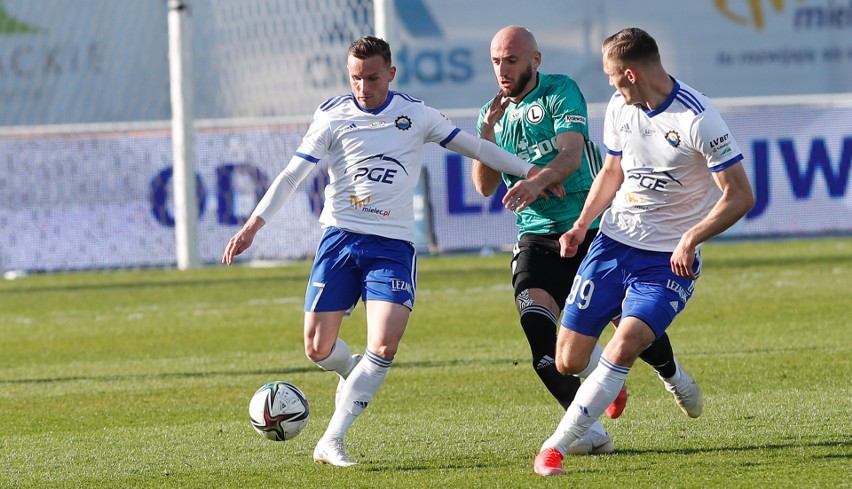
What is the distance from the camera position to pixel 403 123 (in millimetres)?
6551

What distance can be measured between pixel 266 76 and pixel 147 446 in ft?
48.7

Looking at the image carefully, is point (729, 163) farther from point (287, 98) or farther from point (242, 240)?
point (287, 98)

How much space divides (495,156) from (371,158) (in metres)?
0.61

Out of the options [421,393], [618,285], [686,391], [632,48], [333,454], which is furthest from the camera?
[421,393]

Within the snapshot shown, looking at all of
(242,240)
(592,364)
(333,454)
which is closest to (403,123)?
(242,240)

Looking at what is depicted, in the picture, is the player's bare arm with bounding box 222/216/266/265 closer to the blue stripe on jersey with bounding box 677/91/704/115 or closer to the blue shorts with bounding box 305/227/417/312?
the blue shorts with bounding box 305/227/417/312

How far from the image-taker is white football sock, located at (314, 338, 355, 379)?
22.2ft

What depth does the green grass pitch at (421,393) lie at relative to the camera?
604cm

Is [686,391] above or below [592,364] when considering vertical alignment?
below

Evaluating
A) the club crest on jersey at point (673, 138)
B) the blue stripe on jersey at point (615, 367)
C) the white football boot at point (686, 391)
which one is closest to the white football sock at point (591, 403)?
the blue stripe on jersey at point (615, 367)

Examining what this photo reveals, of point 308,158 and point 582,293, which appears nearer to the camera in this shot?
point 582,293

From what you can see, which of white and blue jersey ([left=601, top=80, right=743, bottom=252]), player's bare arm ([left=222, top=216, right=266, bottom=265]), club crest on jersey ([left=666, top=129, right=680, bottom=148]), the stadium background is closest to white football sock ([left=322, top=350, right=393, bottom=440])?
player's bare arm ([left=222, top=216, right=266, bottom=265])

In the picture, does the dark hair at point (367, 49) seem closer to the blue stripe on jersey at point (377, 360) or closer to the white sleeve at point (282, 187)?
the white sleeve at point (282, 187)

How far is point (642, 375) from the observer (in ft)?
29.4
